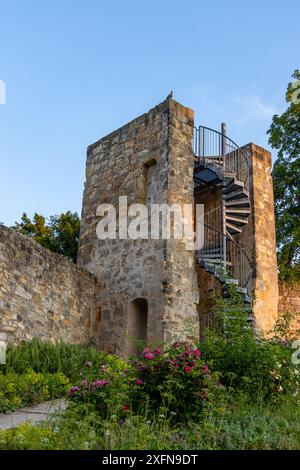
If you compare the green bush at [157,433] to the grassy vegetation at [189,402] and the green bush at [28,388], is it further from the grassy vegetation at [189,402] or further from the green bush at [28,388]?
the green bush at [28,388]

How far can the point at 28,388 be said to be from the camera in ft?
23.4

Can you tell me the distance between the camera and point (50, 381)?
7.62 meters

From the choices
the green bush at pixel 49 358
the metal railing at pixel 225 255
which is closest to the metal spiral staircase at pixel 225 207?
→ the metal railing at pixel 225 255

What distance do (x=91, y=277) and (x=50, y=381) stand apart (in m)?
4.57

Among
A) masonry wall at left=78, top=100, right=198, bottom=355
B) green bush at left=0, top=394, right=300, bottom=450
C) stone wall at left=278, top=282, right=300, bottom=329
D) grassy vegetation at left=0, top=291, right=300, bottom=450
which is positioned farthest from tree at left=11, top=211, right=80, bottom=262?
green bush at left=0, top=394, right=300, bottom=450

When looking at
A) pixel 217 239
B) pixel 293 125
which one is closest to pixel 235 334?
pixel 217 239

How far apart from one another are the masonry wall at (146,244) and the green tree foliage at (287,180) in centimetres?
475

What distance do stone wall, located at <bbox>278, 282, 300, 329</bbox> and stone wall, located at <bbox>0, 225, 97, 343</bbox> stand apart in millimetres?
5193

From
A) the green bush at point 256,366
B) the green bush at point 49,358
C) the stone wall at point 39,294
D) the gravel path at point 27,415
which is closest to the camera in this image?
the gravel path at point 27,415

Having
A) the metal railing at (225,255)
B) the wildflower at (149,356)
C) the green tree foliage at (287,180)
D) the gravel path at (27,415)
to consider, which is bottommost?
the gravel path at (27,415)

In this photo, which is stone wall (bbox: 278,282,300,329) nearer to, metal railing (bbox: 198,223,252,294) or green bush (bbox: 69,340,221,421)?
metal railing (bbox: 198,223,252,294)

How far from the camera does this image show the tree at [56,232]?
53.1 ft

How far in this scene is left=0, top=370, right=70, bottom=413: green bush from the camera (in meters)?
6.68
